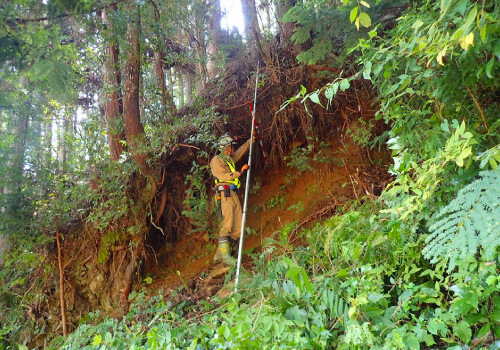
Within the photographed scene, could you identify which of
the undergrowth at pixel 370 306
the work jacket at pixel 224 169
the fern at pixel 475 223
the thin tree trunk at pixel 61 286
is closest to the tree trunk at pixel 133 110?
the work jacket at pixel 224 169

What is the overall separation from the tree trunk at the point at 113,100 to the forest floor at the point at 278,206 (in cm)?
251

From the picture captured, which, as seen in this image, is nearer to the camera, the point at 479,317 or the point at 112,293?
the point at 479,317

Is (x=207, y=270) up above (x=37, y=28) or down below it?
below

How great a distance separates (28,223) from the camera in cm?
629

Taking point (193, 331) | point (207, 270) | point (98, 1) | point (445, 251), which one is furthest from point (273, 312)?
point (98, 1)

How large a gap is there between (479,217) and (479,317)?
2.33ft

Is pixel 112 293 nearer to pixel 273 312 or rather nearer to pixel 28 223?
pixel 28 223

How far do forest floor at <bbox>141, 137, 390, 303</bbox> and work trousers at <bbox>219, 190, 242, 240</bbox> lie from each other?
425mm

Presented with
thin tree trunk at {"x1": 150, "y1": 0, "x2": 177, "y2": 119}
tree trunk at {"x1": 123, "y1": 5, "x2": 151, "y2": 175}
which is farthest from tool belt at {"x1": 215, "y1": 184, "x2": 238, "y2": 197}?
thin tree trunk at {"x1": 150, "y1": 0, "x2": 177, "y2": 119}

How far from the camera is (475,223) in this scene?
167 cm

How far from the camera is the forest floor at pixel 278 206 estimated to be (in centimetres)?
538

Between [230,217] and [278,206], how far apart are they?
119 centimetres

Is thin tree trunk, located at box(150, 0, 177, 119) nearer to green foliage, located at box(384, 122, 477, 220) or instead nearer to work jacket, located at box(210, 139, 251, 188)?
work jacket, located at box(210, 139, 251, 188)

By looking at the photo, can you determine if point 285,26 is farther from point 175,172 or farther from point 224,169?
point 175,172
